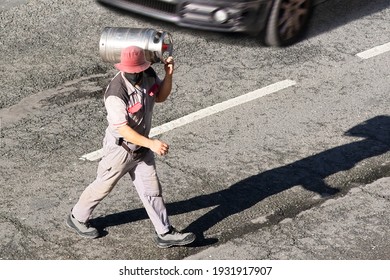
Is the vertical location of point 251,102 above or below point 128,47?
below

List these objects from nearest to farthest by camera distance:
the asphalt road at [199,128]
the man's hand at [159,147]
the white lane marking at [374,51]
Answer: the man's hand at [159,147]
the asphalt road at [199,128]
the white lane marking at [374,51]

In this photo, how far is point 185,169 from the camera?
30.8ft

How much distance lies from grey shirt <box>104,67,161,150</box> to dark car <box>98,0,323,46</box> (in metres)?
2.89

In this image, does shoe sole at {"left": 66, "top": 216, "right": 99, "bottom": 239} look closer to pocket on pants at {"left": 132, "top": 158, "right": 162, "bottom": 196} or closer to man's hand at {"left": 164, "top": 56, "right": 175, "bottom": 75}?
pocket on pants at {"left": 132, "top": 158, "right": 162, "bottom": 196}

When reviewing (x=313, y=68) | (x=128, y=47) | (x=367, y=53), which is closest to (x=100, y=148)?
(x=128, y=47)

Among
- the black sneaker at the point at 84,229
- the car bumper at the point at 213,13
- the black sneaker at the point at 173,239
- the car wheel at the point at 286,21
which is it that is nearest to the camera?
the black sneaker at the point at 173,239

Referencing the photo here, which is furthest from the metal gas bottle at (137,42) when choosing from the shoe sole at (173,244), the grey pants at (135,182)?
the shoe sole at (173,244)

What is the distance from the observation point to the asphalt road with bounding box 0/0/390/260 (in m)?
8.68

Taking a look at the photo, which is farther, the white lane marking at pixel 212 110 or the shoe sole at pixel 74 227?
the white lane marking at pixel 212 110

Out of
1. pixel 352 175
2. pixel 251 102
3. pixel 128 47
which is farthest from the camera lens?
pixel 251 102

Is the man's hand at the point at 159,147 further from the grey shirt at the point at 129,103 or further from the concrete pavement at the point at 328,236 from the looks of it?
the concrete pavement at the point at 328,236

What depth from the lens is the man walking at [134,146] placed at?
25.3 feet

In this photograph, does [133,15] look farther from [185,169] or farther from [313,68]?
[185,169]

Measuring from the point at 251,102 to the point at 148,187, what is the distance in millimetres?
2689
